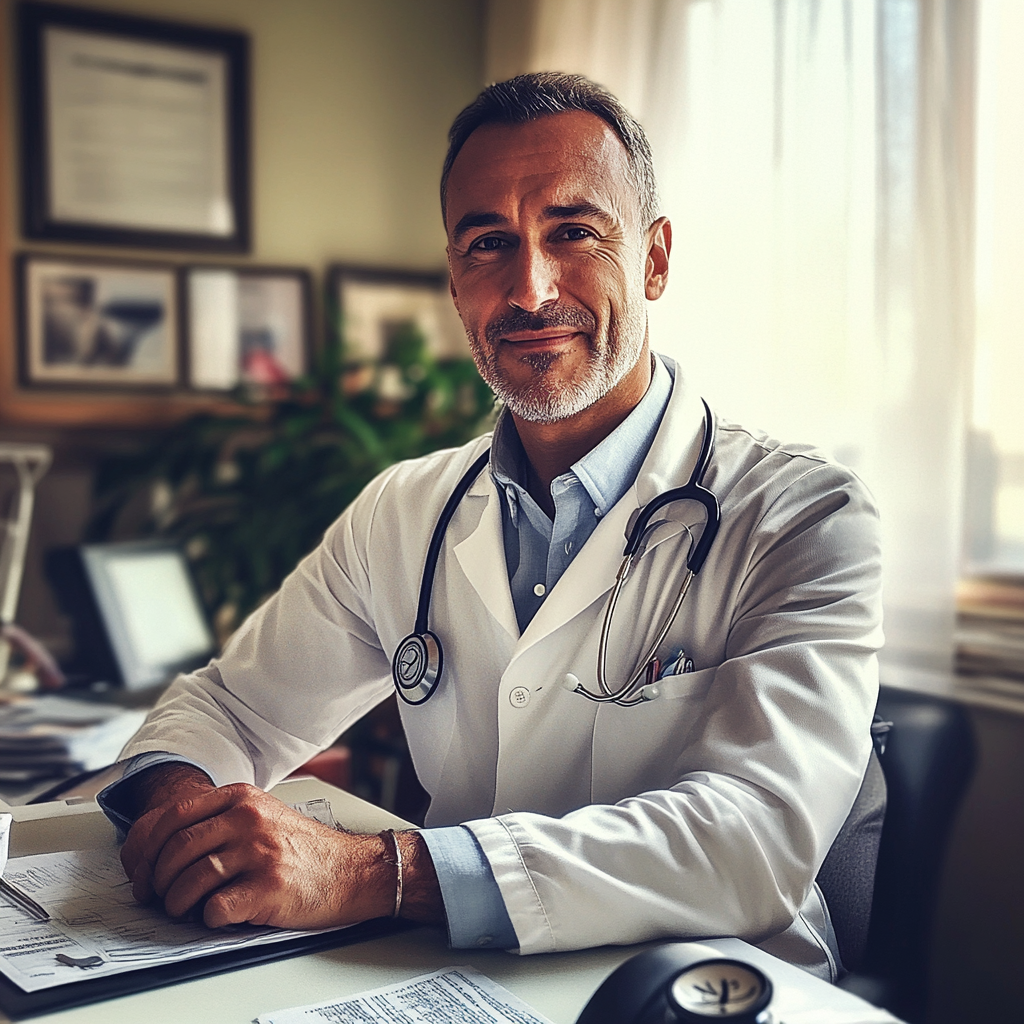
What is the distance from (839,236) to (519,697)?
1332 millimetres

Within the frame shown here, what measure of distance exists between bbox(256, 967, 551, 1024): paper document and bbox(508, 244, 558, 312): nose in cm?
76

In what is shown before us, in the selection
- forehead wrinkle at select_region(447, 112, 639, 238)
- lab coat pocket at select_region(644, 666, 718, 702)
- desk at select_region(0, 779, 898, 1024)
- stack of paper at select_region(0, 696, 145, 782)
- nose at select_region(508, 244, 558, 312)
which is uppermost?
forehead wrinkle at select_region(447, 112, 639, 238)

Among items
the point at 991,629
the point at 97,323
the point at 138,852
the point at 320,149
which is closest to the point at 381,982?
the point at 138,852

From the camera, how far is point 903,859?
49.1 inches

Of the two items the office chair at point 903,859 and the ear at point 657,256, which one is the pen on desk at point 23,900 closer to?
the office chair at point 903,859

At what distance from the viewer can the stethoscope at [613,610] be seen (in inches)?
46.1

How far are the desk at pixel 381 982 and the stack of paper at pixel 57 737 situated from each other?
84cm

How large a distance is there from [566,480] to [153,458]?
6.03 ft

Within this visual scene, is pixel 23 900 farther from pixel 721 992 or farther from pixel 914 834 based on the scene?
pixel 914 834

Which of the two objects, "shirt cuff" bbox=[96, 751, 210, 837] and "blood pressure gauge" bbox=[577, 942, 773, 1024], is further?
"shirt cuff" bbox=[96, 751, 210, 837]

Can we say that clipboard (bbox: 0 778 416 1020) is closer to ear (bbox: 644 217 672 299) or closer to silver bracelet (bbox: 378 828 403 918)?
silver bracelet (bbox: 378 828 403 918)

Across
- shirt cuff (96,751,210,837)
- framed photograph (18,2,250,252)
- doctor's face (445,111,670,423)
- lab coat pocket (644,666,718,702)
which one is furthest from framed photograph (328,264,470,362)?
lab coat pocket (644,666,718,702)

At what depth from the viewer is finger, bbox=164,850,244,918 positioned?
93 centimetres

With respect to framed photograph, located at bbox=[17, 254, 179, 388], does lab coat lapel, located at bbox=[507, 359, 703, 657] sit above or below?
below
